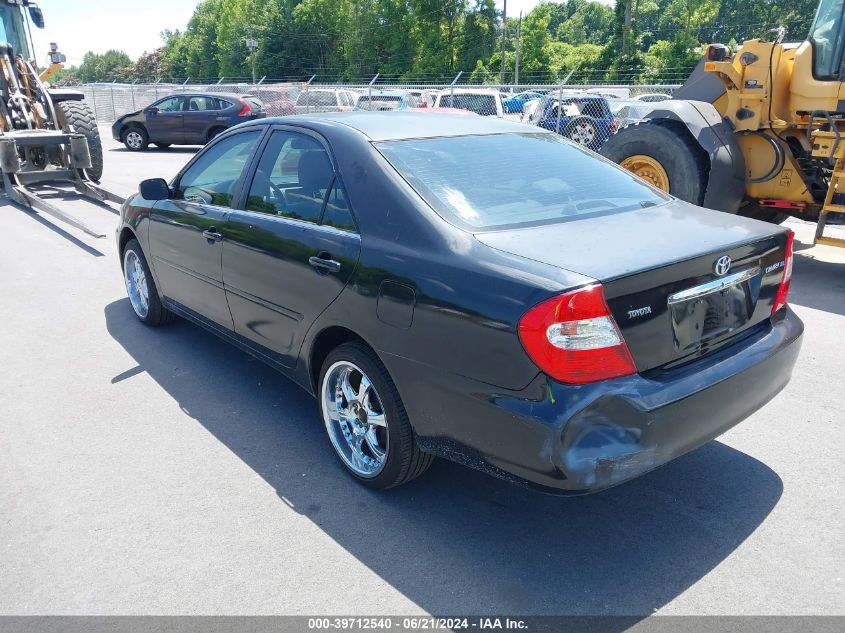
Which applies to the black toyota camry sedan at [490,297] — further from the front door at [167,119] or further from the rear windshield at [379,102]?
the front door at [167,119]

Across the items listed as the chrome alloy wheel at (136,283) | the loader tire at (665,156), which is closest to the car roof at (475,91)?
the loader tire at (665,156)

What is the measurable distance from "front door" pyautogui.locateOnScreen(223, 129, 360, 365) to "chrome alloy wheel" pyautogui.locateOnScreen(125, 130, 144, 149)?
18669 mm

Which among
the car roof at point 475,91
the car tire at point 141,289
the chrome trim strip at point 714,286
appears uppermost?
the chrome trim strip at point 714,286

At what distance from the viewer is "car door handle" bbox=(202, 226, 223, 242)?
4.15 metres

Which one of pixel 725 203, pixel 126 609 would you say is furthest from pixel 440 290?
→ pixel 725 203

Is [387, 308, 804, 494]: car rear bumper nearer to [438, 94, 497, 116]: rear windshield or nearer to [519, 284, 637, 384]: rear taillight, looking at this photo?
[519, 284, 637, 384]: rear taillight

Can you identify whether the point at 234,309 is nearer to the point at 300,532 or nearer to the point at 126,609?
the point at 300,532

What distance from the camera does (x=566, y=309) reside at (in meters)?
2.42

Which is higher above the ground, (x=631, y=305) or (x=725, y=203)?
(x=631, y=305)

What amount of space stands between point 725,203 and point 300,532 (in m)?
6.09

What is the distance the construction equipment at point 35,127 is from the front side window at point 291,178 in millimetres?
7420

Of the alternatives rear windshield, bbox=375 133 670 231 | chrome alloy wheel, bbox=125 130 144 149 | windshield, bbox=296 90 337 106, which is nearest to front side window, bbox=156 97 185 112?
chrome alloy wheel, bbox=125 130 144 149

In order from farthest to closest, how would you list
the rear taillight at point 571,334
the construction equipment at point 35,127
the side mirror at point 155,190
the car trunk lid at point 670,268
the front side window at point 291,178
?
the construction equipment at point 35,127 < the side mirror at point 155,190 < the front side window at point 291,178 < the car trunk lid at point 670,268 < the rear taillight at point 571,334

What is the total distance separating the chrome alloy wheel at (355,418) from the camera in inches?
128
